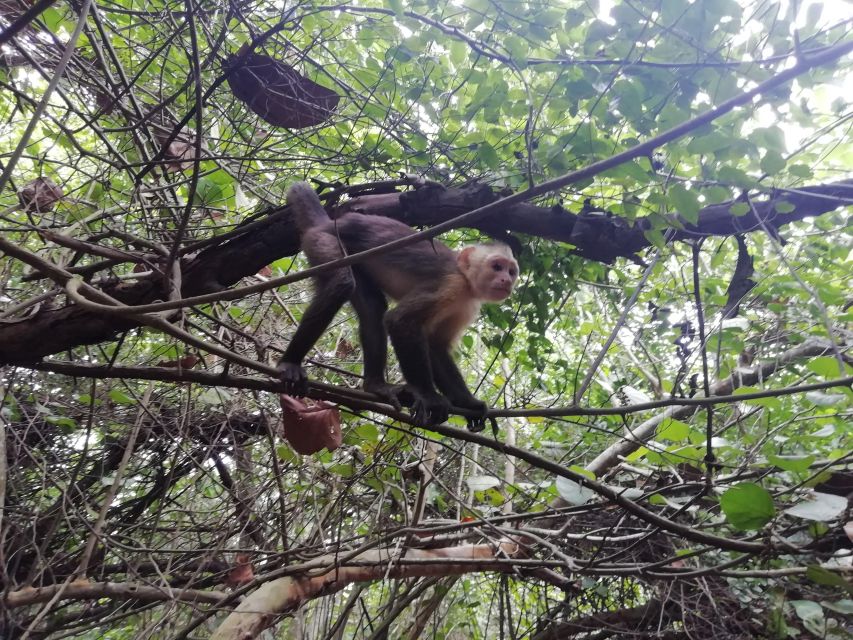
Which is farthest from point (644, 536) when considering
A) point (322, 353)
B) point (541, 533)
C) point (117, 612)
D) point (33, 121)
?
point (117, 612)

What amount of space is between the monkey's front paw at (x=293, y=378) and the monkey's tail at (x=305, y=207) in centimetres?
96

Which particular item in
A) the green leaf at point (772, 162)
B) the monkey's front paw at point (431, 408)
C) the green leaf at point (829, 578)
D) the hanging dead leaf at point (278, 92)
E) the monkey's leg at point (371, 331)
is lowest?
the green leaf at point (829, 578)

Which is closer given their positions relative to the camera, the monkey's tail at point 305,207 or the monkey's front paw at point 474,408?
the monkey's tail at point 305,207

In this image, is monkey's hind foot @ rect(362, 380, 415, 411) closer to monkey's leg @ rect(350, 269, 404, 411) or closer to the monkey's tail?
monkey's leg @ rect(350, 269, 404, 411)

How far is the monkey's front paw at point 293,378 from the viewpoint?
133 inches

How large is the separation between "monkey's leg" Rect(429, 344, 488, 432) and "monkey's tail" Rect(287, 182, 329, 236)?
137cm

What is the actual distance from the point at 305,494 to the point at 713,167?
4.34 metres

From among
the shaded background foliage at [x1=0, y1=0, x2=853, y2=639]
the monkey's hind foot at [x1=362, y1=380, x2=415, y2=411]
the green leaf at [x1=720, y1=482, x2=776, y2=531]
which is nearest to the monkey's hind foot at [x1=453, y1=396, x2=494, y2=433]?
the shaded background foliage at [x1=0, y1=0, x2=853, y2=639]

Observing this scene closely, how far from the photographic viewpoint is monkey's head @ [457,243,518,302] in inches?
163

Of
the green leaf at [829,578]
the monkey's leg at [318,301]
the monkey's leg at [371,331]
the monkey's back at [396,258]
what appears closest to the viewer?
the green leaf at [829,578]

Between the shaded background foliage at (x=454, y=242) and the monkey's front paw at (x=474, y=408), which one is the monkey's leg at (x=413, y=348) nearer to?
the monkey's front paw at (x=474, y=408)

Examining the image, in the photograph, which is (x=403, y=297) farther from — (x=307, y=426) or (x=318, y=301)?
(x=307, y=426)

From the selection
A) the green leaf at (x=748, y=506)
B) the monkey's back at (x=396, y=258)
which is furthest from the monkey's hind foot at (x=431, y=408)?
the green leaf at (x=748, y=506)

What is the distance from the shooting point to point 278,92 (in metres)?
3.73
